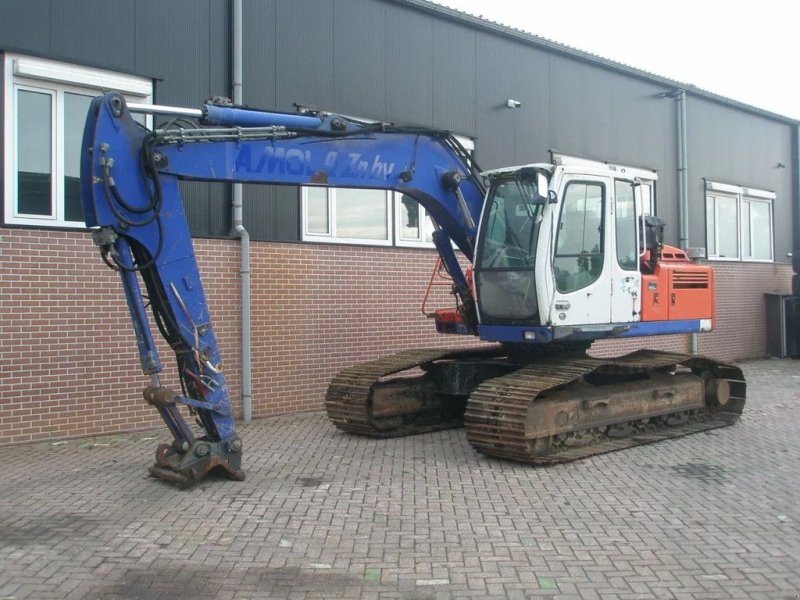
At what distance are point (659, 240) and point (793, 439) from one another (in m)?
2.77

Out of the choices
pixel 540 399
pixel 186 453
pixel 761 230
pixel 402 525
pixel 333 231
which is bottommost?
pixel 402 525

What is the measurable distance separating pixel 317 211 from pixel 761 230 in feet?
42.4

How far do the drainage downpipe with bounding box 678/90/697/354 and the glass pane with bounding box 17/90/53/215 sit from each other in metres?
12.7

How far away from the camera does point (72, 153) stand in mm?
9000

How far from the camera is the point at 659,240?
9.20 meters

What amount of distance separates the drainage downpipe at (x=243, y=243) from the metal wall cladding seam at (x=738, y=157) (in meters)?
10.8

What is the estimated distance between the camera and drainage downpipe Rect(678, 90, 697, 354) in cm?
1672

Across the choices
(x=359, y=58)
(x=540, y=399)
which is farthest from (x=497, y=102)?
(x=540, y=399)

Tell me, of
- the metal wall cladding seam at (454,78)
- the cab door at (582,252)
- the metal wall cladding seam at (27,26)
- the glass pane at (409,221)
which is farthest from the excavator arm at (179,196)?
the metal wall cladding seam at (454,78)

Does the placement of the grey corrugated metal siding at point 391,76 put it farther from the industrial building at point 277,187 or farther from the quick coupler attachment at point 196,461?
the quick coupler attachment at point 196,461

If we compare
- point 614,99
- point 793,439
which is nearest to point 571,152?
point 614,99

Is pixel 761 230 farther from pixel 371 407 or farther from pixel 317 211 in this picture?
pixel 371 407

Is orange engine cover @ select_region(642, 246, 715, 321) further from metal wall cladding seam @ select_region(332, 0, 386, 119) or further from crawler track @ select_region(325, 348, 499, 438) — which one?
metal wall cladding seam @ select_region(332, 0, 386, 119)

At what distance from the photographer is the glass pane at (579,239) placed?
807cm
